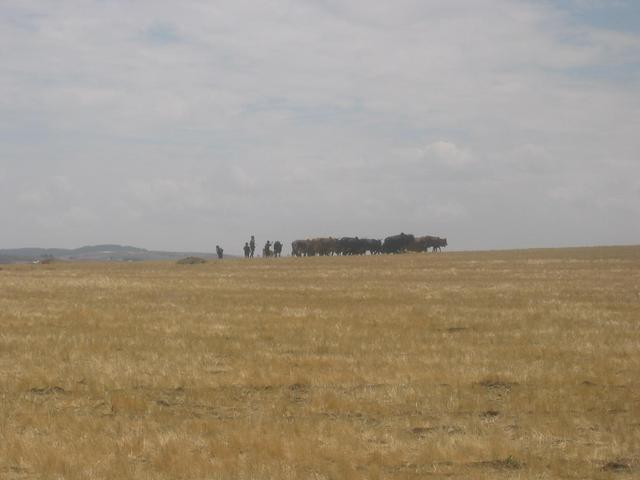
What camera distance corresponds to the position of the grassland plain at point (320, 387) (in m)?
11.9

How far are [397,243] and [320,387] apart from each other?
83905mm

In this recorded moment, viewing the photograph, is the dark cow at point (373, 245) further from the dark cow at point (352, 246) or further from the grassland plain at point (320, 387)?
the grassland plain at point (320, 387)

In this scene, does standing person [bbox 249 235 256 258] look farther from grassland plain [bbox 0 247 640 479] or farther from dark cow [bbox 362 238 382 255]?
grassland plain [bbox 0 247 640 479]

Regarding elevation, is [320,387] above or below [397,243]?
below

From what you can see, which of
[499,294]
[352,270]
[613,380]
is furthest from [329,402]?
[352,270]

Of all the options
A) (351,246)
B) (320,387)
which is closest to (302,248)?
(351,246)

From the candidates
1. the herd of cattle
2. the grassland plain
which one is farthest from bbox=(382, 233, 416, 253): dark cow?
the grassland plain

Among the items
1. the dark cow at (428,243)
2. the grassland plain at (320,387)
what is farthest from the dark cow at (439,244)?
the grassland plain at (320,387)

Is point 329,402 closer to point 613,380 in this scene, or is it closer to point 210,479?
point 210,479

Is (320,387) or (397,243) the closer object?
(320,387)

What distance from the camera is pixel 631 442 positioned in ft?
42.2

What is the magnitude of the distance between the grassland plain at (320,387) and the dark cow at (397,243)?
216 feet

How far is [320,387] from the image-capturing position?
671 inches

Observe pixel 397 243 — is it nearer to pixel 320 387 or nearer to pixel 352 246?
pixel 352 246
